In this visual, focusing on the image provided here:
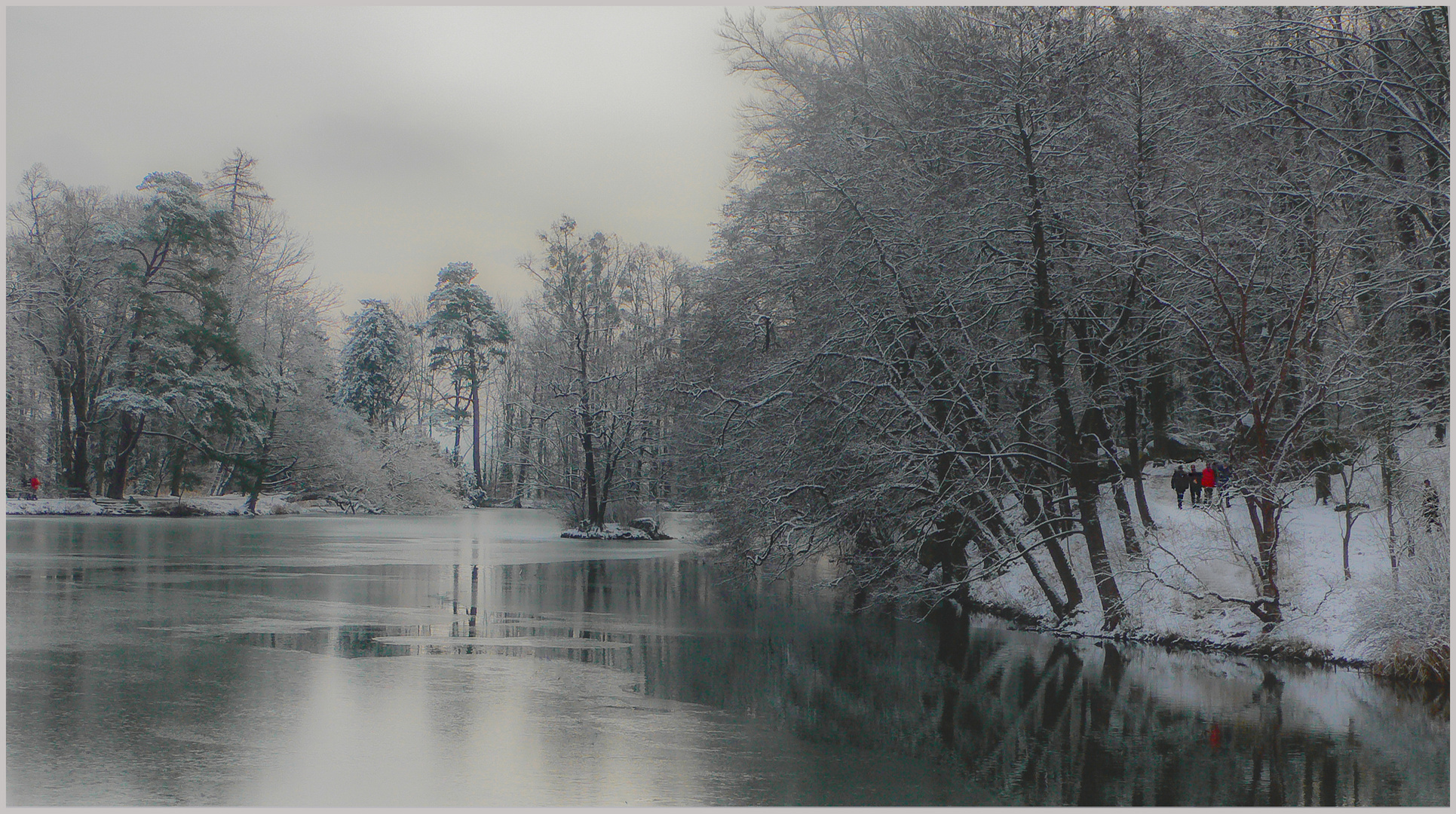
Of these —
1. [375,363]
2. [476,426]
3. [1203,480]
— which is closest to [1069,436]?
[1203,480]

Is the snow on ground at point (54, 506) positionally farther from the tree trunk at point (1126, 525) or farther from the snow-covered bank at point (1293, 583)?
the tree trunk at point (1126, 525)

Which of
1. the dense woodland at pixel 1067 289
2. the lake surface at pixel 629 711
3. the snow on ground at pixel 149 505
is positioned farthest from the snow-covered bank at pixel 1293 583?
the snow on ground at pixel 149 505

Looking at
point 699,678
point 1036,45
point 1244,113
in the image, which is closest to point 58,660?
point 699,678

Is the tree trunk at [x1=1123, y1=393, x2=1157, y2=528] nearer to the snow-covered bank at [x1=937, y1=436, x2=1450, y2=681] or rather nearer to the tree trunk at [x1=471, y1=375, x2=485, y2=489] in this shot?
the snow-covered bank at [x1=937, y1=436, x2=1450, y2=681]

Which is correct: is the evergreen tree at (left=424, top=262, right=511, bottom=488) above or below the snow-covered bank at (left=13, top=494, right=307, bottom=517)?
above

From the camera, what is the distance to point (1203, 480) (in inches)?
814

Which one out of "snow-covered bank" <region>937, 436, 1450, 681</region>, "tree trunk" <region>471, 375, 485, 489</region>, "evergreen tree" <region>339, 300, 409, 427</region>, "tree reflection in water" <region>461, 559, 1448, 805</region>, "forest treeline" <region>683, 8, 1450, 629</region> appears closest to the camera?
"tree reflection in water" <region>461, 559, 1448, 805</region>

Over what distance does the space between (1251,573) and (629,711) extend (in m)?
9.28

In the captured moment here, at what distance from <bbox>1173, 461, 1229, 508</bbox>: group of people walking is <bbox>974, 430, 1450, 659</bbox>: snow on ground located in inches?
29.9

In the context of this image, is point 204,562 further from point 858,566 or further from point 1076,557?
point 1076,557

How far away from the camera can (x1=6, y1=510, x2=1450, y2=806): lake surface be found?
26.9 ft

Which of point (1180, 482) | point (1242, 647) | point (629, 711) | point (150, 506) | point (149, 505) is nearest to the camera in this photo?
point (629, 711)

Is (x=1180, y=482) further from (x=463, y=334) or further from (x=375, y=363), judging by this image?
(x=463, y=334)

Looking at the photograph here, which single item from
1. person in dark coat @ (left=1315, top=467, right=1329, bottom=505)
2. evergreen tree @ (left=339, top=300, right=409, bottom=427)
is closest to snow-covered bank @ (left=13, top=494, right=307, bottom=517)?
evergreen tree @ (left=339, top=300, right=409, bottom=427)
